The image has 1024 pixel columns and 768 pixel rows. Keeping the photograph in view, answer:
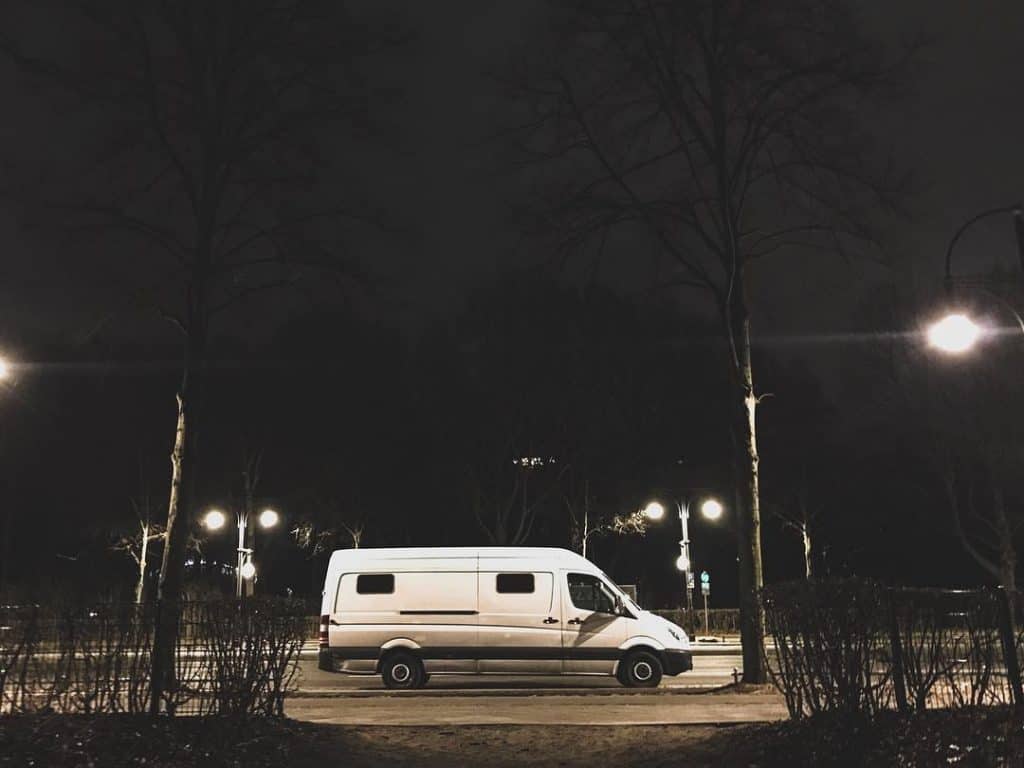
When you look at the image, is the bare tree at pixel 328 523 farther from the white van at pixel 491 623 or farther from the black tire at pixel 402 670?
the black tire at pixel 402 670

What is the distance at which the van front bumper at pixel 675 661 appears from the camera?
1691 centimetres

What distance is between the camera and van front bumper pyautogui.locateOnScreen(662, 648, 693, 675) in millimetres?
16906

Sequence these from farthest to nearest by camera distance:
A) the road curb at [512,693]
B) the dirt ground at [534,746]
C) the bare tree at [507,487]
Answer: the bare tree at [507,487]
the road curb at [512,693]
the dirt ground at [534,746]

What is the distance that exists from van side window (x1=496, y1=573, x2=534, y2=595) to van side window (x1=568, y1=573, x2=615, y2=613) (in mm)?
734

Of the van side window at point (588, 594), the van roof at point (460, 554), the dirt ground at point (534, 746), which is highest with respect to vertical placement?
the van roof at point (460, 554)

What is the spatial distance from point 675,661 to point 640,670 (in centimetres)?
64

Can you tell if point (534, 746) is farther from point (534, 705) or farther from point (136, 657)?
point (136, 657)

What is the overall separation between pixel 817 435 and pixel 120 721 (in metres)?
42.7

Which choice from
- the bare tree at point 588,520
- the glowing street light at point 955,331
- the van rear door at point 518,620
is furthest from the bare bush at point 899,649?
the bare tree at point 588,520

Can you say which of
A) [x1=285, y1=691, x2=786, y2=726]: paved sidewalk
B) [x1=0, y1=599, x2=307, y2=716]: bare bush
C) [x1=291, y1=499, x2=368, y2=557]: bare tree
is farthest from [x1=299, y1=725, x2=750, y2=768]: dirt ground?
[x1=291, y1=499, x2=368, y2=557]: bare tree

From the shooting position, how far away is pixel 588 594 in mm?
17484

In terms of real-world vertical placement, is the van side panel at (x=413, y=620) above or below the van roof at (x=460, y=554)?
below

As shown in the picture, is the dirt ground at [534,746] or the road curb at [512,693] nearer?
the dirt ground at [534,746]

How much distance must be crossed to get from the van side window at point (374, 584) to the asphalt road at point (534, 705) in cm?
179
